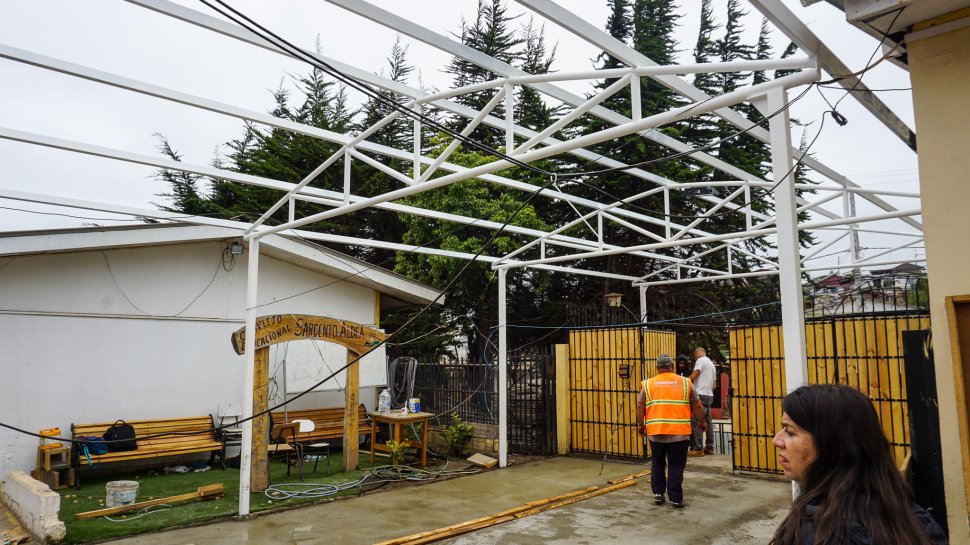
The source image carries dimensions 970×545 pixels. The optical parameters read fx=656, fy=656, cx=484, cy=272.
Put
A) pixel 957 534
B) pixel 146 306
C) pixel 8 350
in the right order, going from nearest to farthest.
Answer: pixel 957 534 → pixel 8 350 → pixel 146 306

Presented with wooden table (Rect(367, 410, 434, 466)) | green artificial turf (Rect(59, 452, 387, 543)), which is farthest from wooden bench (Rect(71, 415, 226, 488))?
wooden table (Rect(367, 410, 434, 466))

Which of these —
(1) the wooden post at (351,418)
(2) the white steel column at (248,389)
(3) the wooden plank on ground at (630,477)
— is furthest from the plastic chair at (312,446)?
(3) the wooden plank on ground at (630,477)

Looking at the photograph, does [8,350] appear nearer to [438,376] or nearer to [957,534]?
[438,376]

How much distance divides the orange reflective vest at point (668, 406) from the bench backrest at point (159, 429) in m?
6.58

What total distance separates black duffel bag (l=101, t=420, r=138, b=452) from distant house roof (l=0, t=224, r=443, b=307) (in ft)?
9.53

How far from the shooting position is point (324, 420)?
13508mm

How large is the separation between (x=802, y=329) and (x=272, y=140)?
853 inches

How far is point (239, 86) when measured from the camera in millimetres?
29969

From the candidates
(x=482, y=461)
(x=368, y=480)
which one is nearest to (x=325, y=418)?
(x=368, y=480)

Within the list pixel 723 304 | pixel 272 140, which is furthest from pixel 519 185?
pixel 272 140

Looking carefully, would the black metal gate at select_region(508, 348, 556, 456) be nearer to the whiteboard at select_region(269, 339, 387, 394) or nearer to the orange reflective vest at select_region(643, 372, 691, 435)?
the whiteboard at select_region(269, 339, 387, 394)

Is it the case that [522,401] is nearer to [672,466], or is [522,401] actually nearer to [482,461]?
[482,461]

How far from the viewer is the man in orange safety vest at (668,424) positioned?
820 centimetres

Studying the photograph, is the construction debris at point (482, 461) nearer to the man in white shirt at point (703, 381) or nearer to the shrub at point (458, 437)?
the shrub at point (458, 437)
